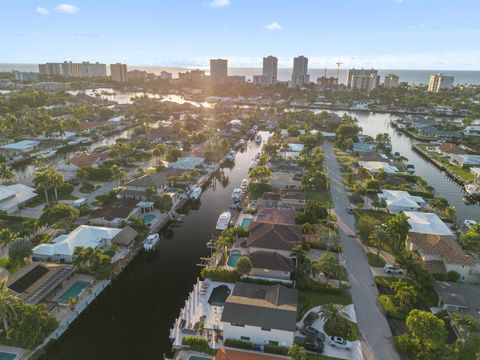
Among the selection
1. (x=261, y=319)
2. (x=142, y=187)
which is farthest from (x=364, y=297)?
(x=142, y=187)

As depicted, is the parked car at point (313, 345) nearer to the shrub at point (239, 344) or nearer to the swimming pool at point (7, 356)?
the shrub at point (239, 344)

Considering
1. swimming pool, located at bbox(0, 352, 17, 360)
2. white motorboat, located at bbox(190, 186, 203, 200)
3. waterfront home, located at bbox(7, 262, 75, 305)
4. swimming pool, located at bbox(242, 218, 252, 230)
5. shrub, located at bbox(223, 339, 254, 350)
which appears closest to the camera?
swimming pool, located at bbox(0, 352, 17, 360)

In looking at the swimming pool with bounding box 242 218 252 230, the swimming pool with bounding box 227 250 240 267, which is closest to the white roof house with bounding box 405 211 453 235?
the swimming pool with bounding box 242 218 252 230

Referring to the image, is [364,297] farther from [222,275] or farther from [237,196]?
[237,196]

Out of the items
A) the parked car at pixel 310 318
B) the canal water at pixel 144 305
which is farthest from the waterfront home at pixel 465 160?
the parked car at pixel 310 318

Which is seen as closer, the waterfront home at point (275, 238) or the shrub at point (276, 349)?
the shrub at point (276, 349)

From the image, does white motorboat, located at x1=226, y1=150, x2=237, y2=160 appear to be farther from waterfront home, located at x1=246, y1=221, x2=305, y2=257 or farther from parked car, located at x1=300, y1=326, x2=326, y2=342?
parked car, located at x1=300, y1=326, x2=326, y2=342
